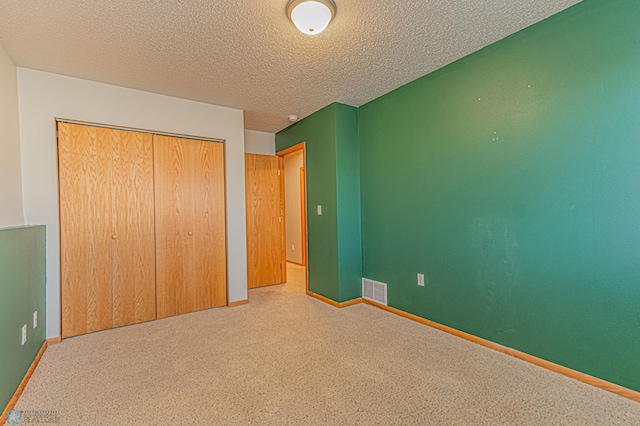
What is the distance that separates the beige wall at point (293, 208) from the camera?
609 centimetres

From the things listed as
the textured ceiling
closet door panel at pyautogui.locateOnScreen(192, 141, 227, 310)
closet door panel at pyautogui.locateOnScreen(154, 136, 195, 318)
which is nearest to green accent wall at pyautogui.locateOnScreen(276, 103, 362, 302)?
the textured ceiling

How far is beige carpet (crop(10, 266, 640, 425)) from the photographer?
1593 millimetres

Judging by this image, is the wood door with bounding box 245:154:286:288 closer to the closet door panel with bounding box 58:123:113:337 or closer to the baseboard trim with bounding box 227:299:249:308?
the baseboard trim with bounding box 227:299:249:308

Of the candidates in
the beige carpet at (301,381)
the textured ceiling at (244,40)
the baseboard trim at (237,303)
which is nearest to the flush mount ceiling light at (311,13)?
the textured ceiling at (244,40)

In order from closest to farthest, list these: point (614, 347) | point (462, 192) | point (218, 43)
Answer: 1. point (614, 347)
2. point (218, 43)
3. point (462, 192)

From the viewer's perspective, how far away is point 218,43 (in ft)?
7.14

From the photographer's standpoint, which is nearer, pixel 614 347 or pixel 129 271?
pixel 614 347

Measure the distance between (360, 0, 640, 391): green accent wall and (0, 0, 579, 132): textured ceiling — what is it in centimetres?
26

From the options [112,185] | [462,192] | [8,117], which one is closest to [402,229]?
[462,192]

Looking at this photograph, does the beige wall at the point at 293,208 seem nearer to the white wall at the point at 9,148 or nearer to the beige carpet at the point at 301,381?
the beige carpet at the point at 301,381

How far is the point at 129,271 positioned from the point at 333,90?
2.80 m

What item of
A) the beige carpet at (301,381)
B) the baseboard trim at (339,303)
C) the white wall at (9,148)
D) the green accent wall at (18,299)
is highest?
the white wall at (9,148)

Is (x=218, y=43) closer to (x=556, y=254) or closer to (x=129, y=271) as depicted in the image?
(x=129, y=271)

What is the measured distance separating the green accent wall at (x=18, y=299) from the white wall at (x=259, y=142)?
2.63 m
